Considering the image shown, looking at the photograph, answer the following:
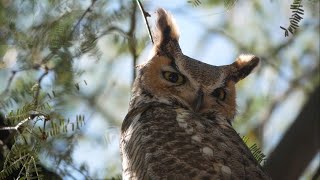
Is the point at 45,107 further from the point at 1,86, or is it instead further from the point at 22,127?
the point at 1,86

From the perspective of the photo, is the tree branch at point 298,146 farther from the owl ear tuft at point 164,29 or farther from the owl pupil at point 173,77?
the owl ear tuft at point 164,29

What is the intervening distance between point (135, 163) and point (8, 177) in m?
0.51


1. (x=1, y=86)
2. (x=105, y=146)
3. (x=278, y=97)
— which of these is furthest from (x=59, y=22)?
(x=278, y=97)

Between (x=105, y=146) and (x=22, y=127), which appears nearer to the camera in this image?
(x=22, y=127)

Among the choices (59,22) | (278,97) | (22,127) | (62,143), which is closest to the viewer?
(22,127)

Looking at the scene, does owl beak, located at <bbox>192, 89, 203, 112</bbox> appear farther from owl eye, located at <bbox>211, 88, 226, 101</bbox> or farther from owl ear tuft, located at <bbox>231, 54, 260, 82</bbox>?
owl ear tuft, located at <bbox>231, 54, 260, 82</bbox>

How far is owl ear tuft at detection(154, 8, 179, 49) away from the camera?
366 cm

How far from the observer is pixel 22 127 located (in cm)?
277

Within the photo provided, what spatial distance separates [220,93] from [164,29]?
0.47 meters

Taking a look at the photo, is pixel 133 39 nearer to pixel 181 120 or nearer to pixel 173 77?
pixel 173 77

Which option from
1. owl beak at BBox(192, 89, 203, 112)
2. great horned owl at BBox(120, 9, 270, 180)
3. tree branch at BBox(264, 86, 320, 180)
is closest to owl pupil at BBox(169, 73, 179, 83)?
great horned owl at BBox(120, 9, 270, 180)

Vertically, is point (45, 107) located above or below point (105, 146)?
above

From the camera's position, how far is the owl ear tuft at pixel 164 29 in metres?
3.66

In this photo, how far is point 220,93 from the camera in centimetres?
348
